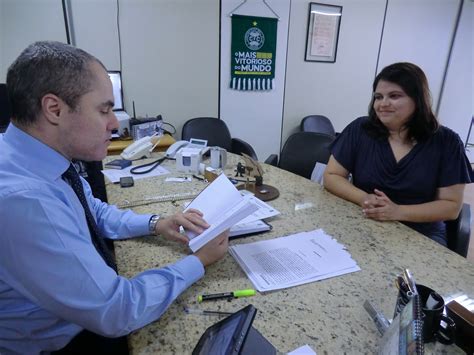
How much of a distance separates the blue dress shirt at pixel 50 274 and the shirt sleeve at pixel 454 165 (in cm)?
133

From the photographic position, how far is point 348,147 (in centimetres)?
168

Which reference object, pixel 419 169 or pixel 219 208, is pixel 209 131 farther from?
pixel 219 208

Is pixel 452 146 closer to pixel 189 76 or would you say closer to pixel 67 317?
pixel 67 317

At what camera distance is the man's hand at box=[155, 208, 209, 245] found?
3.32 feet

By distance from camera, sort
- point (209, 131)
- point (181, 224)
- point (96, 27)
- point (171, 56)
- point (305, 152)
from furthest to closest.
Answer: point (209, 131)
point (171, 56)
point (96, 27)
point (305, 152)
point (181, 224)

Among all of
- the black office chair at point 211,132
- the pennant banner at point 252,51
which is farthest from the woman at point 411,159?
the pennant banner at point 252,51

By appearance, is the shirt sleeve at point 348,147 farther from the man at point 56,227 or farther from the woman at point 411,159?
the man at point 56,227

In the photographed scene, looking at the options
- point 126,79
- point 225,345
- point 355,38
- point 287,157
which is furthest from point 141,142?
point 355,38

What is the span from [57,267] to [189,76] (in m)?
3.01

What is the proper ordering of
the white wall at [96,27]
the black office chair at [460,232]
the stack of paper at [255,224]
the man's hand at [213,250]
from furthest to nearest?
the white wall at [96,27] → the black office chair at [460,232] → the stack of paper at [255,224] → the man's hand at [213,250]

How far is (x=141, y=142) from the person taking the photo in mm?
2143

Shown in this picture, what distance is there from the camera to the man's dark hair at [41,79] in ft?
2.24

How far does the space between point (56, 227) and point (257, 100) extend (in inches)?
128

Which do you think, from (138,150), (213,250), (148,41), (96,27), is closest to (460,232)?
(213,250)
